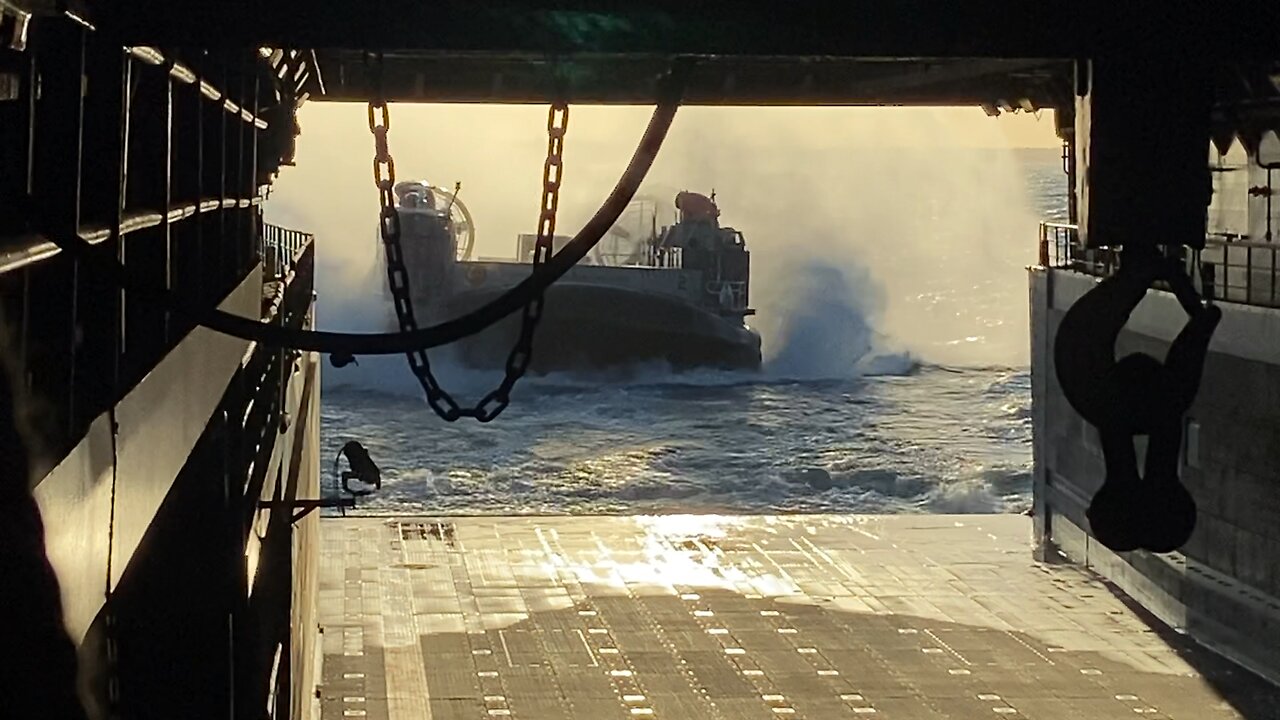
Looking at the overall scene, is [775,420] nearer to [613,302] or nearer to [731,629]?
[613,302]

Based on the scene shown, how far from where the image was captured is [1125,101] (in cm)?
420

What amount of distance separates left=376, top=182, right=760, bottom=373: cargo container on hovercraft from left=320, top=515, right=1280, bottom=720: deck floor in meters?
31.5

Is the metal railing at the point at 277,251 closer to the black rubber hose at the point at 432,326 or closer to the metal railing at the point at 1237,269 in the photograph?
the metal railing at the point at 1237,269

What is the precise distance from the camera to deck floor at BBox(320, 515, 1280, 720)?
15.9 m

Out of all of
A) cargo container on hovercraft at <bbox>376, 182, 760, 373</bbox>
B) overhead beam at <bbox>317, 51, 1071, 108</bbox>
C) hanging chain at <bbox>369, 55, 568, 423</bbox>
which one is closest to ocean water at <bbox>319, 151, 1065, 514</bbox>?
cargo container on hovercraft at <bbox>376, 182, 760, 373</bbox>

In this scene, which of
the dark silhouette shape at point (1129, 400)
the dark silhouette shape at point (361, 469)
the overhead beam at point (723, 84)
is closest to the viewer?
the dark silhouette shape at point (1129, 400)

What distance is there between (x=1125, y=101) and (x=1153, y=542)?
41.9 inches

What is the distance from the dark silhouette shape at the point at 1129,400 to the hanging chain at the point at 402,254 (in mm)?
1256

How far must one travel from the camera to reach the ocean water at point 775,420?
41.0m

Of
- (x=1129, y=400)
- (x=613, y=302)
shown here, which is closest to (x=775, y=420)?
(x=613, y=302)

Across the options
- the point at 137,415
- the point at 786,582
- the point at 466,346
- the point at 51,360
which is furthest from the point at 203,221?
the point at 466,346

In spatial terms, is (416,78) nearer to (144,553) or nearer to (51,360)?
(144,553)

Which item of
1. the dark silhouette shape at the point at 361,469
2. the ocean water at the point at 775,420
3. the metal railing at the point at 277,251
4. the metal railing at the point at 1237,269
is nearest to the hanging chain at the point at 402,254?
the dark silhouette shape at the point at 361,469

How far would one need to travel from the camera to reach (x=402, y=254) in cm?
387
